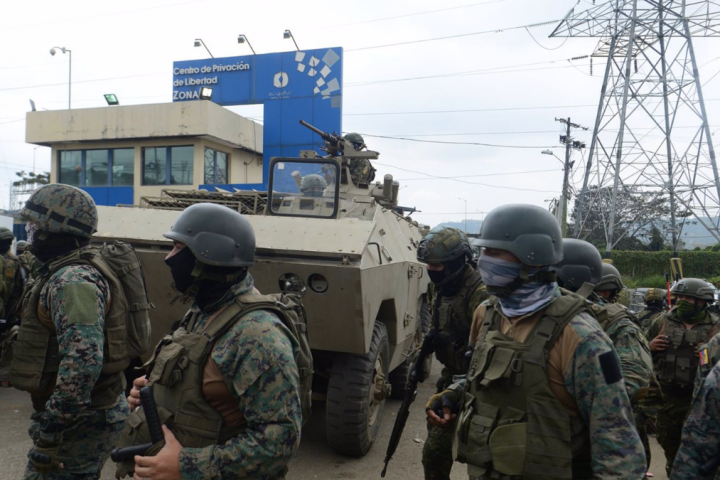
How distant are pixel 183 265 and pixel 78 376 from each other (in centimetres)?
89

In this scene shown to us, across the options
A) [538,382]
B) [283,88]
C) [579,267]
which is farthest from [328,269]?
[283,88]

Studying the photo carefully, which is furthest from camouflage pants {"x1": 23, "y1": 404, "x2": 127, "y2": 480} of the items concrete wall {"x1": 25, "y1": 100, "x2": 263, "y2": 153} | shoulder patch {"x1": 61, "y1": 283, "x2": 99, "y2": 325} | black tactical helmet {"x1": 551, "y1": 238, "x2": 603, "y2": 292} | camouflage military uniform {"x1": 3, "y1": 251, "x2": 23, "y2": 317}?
concrete wall {"x1": 25, "y1": 100, "x2": 263, "y2": 153}

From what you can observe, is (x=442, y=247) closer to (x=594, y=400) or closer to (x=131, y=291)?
(x=131, y=291)

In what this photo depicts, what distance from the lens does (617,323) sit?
3.13m

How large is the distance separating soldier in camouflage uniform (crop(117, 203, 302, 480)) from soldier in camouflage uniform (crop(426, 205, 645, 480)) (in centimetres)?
70

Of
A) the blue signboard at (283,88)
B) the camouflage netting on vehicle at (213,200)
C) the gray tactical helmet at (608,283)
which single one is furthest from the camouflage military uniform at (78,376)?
the blue signboard at (283,88)

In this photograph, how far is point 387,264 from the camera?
525cm

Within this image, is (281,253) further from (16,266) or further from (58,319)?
(16,266)

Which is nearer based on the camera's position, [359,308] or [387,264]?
[359,308]

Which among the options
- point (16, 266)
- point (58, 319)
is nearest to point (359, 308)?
point (58, 319)

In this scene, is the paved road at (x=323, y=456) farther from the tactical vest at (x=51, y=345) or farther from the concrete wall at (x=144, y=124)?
the concrete wall at (x=144, y=124)

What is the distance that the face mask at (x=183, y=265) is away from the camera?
7.43 feet

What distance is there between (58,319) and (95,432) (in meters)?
0.67

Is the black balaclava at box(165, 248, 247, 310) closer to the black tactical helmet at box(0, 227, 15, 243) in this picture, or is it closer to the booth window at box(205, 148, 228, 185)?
the black tactical helmet at box(0, 227, 15, 243)
